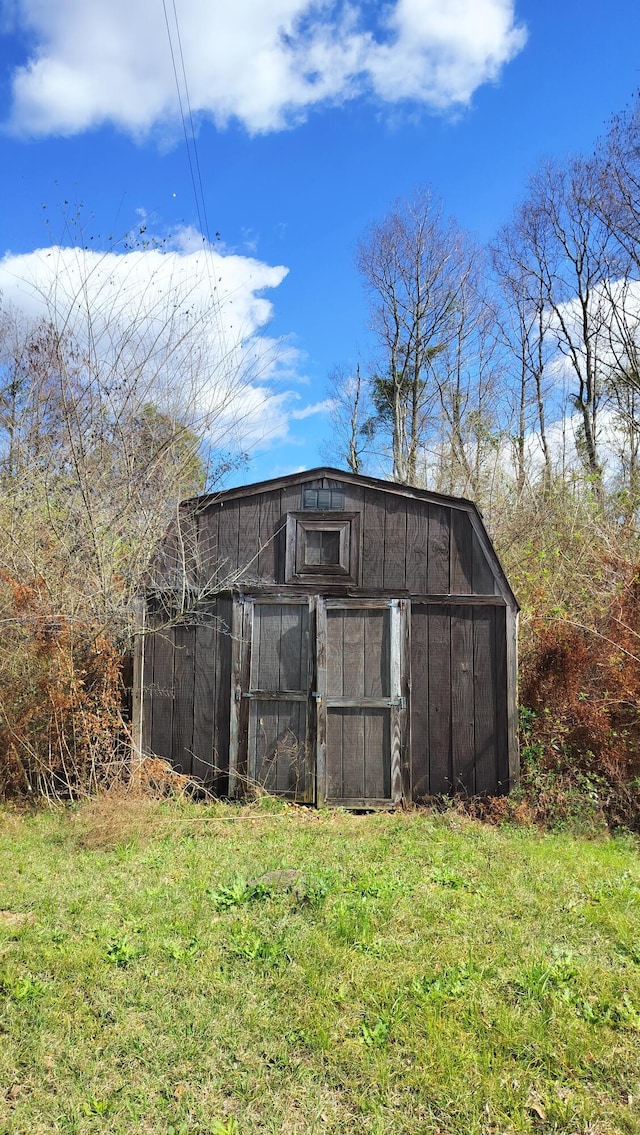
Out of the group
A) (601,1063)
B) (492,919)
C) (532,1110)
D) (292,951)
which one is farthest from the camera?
(492,919)

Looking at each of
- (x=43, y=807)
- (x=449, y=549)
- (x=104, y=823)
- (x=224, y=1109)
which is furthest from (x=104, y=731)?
(x=224, y=1109)

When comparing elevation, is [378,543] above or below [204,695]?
above

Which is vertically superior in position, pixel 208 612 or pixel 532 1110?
pixel 208 612

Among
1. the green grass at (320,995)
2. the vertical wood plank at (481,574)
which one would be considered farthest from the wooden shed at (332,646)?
the green grass at (320,995)

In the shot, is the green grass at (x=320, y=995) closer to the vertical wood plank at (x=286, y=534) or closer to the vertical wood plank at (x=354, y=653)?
the vertical wood plank at (x=354, y=653)

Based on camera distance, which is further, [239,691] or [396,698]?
[239,691]

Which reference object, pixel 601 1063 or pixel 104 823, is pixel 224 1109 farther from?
pixel 104 823

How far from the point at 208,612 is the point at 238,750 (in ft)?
5.01

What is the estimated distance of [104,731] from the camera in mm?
7691

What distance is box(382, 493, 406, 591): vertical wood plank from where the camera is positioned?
7.93 m

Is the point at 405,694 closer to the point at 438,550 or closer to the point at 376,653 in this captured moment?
the point at 376,653

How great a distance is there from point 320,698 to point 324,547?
162 centimetres

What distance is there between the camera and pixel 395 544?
7.95 meters

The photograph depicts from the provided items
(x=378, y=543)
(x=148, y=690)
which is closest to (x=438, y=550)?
(x=378, y=543)
